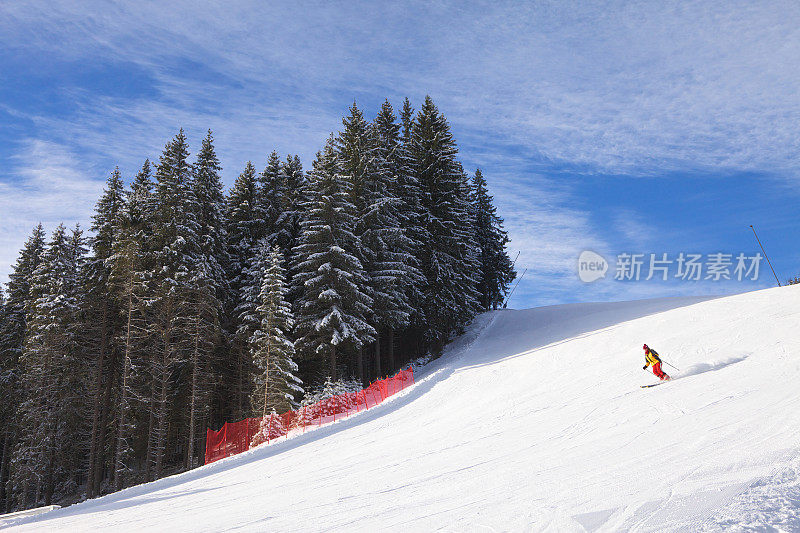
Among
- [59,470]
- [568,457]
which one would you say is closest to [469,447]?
[568,457]

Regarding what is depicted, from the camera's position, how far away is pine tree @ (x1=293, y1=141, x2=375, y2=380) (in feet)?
82.0

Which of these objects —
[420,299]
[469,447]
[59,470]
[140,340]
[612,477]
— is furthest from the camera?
[420,299]

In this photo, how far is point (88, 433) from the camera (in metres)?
30.2

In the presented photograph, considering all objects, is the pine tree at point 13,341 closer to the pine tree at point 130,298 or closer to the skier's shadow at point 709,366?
the pine tree at point 130,298

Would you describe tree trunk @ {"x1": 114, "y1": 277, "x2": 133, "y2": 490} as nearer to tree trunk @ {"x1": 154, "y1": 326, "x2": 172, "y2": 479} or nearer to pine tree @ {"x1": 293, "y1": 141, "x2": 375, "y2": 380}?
tree trunk @ {"x1": 154, "y1": 326, "x2": 172, "y2": 479}

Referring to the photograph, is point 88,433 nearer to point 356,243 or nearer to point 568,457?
point 356,243

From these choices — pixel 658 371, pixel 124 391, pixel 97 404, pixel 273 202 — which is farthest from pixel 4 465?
pixel 658 371

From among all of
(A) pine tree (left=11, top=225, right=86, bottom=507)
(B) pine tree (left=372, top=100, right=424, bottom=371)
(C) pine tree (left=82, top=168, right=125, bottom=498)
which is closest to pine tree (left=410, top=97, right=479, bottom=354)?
(B) pine tree (left=372, top=100, right=424, bottom=371)

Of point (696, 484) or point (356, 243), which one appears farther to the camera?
point (356, 243)

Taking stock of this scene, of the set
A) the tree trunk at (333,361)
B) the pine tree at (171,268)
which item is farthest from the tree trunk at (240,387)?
the tree trunk at (333,361)

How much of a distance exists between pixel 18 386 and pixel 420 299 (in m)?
28.1

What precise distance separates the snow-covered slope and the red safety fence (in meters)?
1.61

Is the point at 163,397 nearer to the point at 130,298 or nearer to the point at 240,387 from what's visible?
the point at 240,387

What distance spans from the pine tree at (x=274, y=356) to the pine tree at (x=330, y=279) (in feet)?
5.23
